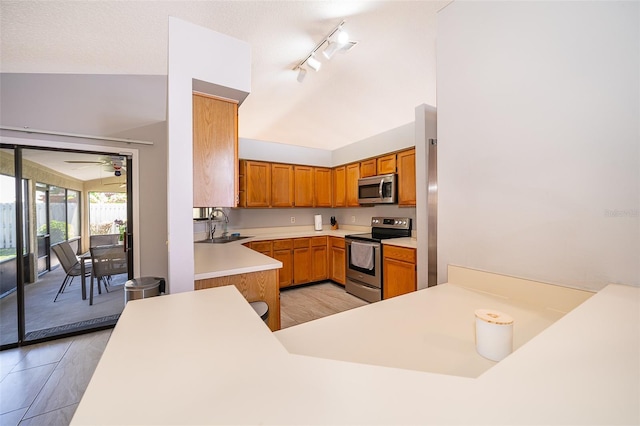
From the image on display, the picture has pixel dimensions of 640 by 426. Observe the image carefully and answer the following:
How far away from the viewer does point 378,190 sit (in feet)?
12.1

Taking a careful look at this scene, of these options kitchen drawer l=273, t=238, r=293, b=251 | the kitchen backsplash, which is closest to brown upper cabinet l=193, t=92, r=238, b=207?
kitchen drawer l=273, t=238, r=293, b=251

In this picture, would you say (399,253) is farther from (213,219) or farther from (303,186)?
(213,219)

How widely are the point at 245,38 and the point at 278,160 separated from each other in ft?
6.96

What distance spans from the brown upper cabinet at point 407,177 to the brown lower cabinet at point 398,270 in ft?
2.21

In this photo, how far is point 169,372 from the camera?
1.71 ft

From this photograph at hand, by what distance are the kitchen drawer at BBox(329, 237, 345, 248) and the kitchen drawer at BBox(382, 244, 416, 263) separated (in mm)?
933

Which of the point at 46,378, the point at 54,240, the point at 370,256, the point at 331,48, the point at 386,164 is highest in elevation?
the point at 331,48

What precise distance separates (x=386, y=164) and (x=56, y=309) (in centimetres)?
451

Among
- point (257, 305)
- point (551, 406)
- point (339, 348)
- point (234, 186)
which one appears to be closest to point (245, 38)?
point (234, 186)

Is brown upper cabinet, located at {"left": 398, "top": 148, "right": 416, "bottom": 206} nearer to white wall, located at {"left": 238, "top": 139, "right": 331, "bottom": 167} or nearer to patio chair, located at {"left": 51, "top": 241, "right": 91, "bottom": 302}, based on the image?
white wall, located at {"left": 238, "top": 139, "right": 331, "bottom": 167}

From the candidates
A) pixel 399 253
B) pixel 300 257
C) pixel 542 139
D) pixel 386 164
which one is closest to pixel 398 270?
pixel 399 253

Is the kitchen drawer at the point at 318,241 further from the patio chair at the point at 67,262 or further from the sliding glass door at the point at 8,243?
the sliding glass door at the point at 8,243

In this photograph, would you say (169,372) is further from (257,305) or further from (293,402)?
(257,305)

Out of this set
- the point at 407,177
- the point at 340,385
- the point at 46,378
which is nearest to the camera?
the point at 340,385
